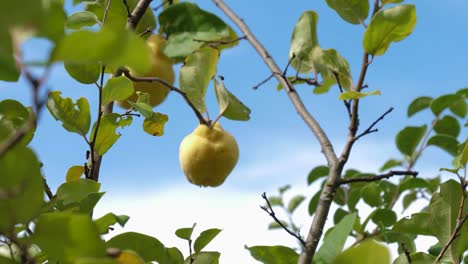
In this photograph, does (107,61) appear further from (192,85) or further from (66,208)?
(192,85)

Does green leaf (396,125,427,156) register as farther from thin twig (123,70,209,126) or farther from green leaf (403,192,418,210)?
thin twig (123,70,209,126)

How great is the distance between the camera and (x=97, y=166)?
1298 millimetres

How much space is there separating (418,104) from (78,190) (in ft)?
4.97

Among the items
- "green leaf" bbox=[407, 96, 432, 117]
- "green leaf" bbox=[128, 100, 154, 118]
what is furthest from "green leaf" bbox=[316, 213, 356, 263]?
"green leaf" bbox=[407, 96, 432, 117]

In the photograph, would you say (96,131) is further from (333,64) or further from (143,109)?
(333,64)

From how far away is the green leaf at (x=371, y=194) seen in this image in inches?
76.2

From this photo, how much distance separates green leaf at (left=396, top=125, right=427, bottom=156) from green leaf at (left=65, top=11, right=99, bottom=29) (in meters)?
1.17

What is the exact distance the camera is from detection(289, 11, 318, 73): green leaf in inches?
60.2

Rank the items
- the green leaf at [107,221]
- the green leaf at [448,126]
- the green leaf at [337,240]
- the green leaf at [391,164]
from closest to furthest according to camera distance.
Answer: the green leaf at [337,240] → the green leaf at [107,221] → the green leaf at [448,126] → the green leaf at [391,164]

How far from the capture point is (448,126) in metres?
2.24

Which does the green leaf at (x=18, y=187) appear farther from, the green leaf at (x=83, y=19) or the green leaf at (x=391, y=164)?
the green leaf at (x=391, y=164)

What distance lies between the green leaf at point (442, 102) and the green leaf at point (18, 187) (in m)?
1.76

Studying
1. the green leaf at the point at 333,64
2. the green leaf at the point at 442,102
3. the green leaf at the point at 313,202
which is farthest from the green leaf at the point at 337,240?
the green leaf at the point at 442,102

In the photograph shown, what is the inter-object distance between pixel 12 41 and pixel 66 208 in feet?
1.93
